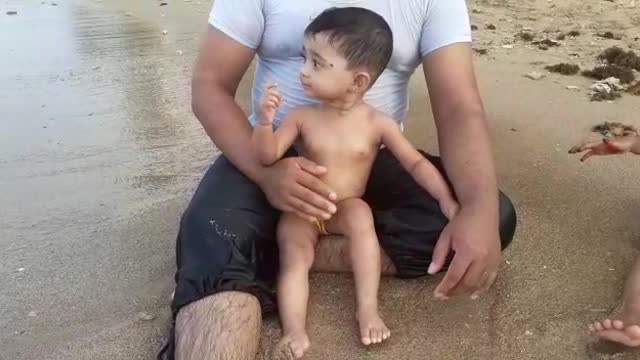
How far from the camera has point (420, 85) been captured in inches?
160

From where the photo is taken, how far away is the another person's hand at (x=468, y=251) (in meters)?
1.87

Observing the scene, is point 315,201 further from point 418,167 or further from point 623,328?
point 623,328

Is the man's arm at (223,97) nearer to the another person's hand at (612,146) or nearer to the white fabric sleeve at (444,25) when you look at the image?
the white fabric sleeve at (444,25)

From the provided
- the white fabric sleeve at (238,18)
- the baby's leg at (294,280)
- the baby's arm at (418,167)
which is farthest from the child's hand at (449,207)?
the white fabric sleeve at (238,18)

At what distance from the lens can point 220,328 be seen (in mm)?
1809

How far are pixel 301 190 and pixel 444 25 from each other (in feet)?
2.19

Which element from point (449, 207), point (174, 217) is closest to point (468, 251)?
point (449, 207)

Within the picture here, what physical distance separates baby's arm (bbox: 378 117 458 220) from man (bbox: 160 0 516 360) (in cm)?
4

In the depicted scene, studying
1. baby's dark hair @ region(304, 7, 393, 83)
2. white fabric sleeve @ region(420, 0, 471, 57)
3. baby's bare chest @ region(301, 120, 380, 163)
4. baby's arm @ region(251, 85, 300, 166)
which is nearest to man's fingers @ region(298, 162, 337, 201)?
baby's arm @ region(251, 85, 300, 166)

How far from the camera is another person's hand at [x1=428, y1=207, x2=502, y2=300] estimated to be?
187cm

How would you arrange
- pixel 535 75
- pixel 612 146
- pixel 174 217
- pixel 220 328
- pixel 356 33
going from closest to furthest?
pixel 220 328 < pixel 356 33 < pixel 612 146 < pixel 174 217 < pixel 535 75

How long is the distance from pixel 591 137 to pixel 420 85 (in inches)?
42.5

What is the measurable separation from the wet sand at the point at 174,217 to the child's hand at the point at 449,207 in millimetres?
243

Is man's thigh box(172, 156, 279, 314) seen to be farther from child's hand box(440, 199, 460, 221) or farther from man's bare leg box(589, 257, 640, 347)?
man's bare leg box(589, 257, 640, 347)
